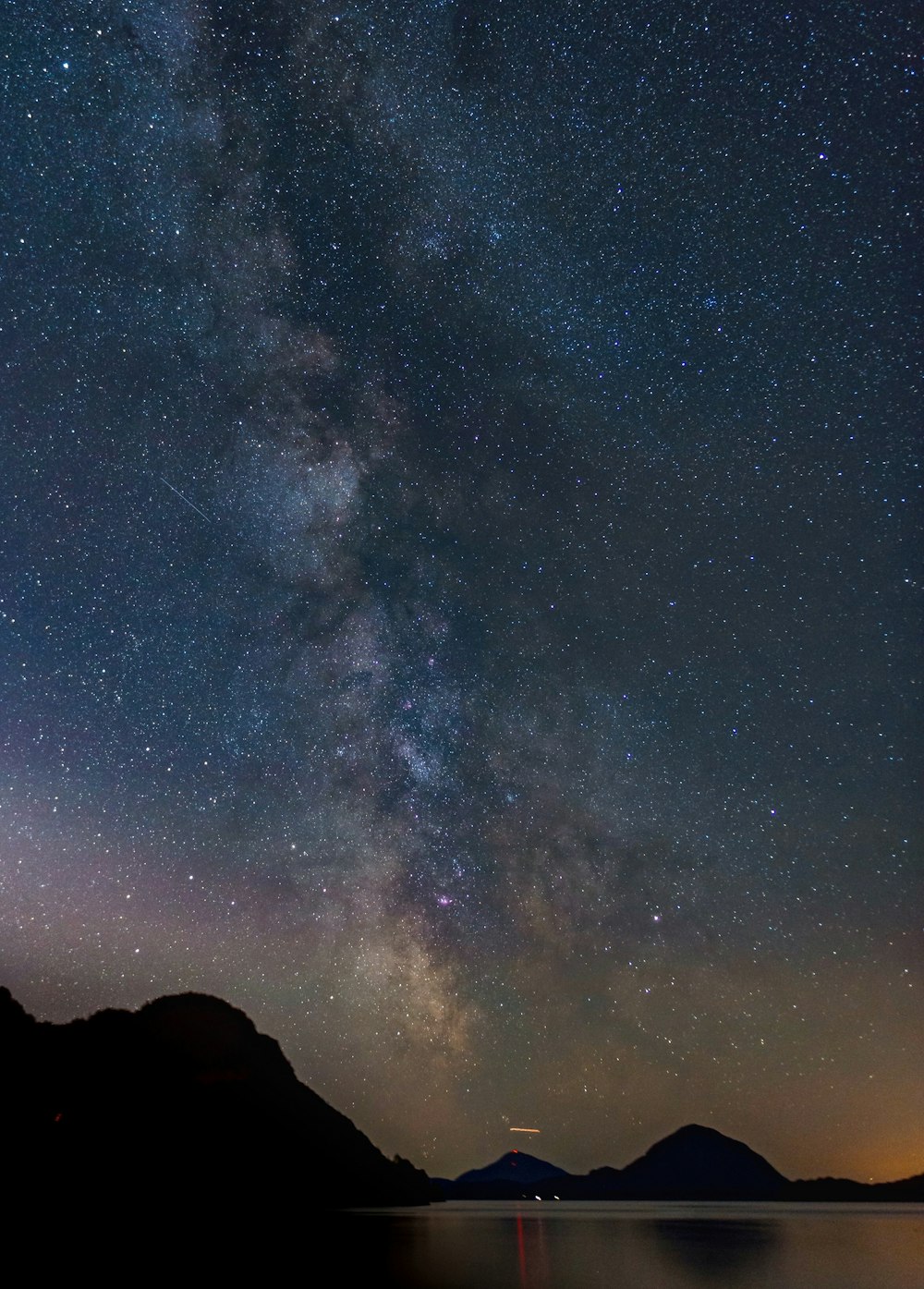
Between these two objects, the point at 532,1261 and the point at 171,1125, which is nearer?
the point at 532,1261

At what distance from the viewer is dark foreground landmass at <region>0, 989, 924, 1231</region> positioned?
2746 inches

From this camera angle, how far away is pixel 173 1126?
11138 centimetres

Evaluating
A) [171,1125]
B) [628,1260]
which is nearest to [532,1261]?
[628,1260]

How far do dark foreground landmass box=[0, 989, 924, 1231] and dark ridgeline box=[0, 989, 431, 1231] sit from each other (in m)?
0.27

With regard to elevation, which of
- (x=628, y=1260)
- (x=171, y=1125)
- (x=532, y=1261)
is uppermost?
(x=171, y=1125)

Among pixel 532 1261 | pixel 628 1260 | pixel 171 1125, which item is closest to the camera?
pixel 532 1261

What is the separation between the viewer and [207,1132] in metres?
122

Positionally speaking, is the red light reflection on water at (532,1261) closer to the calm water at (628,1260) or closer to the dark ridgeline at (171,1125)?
the calm water at (628,1260)

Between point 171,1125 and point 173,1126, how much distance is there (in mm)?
588

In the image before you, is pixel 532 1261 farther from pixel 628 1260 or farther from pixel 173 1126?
pixel 173 1126

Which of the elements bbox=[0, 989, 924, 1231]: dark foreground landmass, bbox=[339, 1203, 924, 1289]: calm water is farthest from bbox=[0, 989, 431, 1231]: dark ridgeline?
bbox=[339, 1203, 924, 1289]: calm water

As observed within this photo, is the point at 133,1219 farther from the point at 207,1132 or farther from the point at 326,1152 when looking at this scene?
the point at 326,1152

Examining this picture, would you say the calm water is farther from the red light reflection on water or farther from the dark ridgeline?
the dark ridgeline

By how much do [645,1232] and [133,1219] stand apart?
53965 mm
